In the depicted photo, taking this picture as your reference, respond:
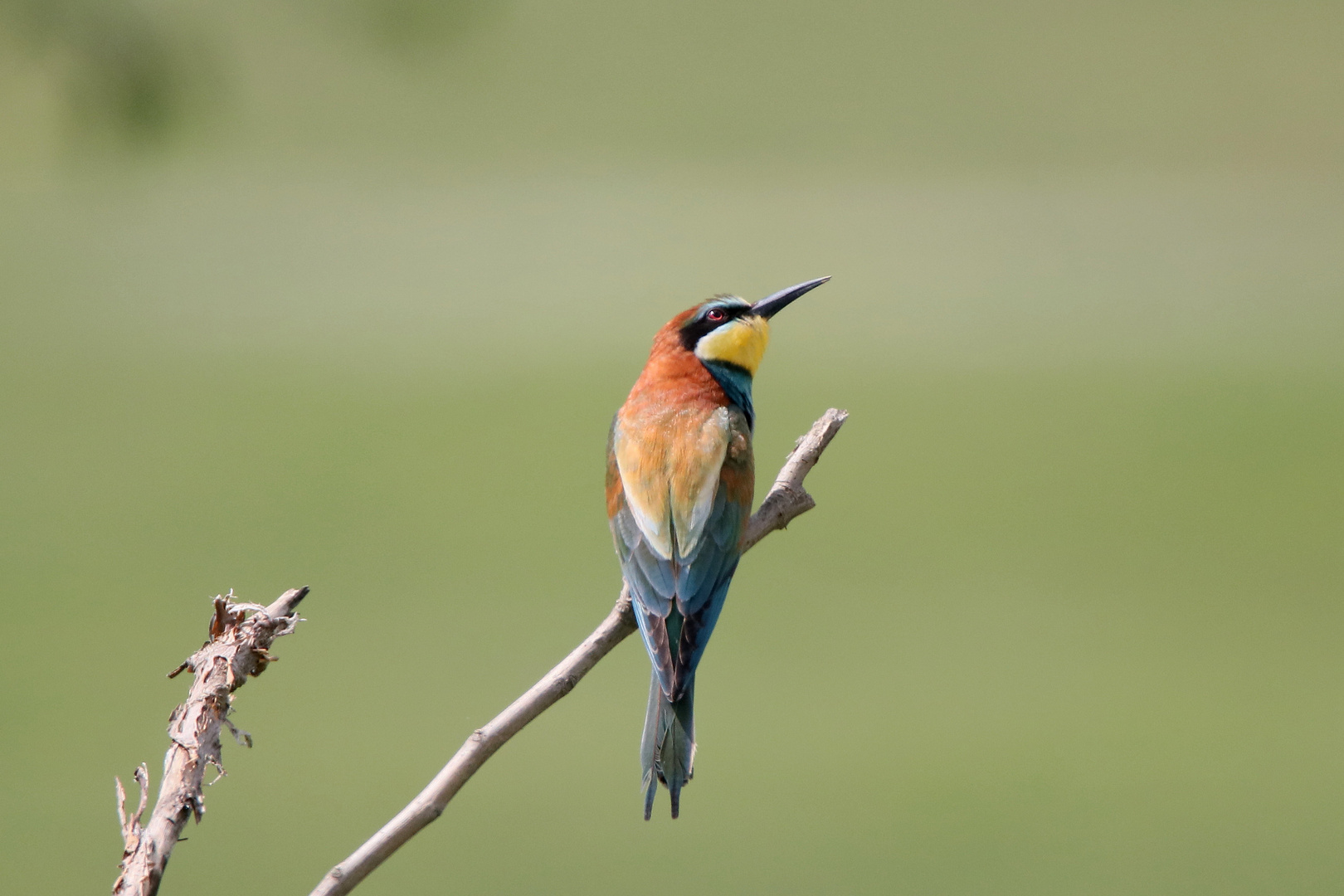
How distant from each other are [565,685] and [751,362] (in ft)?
1.77

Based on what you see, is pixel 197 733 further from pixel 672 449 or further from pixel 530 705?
pixel 672 449

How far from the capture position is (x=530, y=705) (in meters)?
0.60

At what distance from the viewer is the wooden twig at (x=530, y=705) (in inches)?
19.3

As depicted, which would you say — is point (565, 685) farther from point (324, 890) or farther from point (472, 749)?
point (324, 890)

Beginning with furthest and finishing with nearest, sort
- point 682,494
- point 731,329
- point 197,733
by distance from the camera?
point 731,329 < point 682,494 < point 197,733

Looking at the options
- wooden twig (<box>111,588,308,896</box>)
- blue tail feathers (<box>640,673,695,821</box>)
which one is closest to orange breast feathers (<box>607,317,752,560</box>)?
blue tail feathers (<box>640,673,695,821</box>)

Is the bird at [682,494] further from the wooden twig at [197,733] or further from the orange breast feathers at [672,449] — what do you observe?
the wooden twig at [197,733]

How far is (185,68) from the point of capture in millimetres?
707

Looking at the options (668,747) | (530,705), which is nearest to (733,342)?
(668,747)

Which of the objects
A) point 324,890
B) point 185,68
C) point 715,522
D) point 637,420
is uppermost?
point 185,68

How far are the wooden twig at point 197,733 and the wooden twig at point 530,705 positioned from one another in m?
0.07

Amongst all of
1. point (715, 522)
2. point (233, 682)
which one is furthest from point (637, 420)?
point (233, 682)

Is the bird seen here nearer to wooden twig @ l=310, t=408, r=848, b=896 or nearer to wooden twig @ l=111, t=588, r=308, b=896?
wooden twig @ l=310, t=408, r=848, b=896

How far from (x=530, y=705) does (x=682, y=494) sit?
0.36 m
